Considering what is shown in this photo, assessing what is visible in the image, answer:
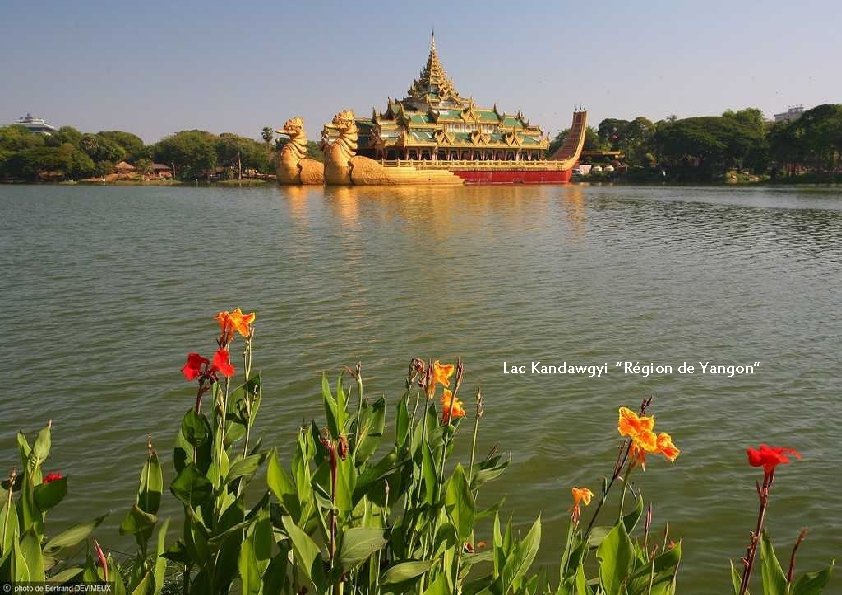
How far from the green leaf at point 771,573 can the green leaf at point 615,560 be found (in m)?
0.36

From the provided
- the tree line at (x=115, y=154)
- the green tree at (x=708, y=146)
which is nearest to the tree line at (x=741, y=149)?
the green tree at (x=708, y=146)

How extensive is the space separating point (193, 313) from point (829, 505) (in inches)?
314

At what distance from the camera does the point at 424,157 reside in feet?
183

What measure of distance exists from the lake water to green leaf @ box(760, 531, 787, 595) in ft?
6.32

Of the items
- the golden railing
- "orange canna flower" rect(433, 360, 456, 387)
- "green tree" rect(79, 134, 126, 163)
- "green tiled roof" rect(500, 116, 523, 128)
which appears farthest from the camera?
"green tree" rect(79, 134, 126, 163)

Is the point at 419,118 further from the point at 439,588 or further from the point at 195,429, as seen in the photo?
the point at 439,588

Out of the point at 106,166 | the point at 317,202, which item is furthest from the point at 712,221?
the point at 106,166

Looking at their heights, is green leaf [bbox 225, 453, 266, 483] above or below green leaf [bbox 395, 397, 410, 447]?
below

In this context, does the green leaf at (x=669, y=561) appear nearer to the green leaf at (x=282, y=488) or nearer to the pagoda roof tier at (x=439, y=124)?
the green leaf at (x=282, y=488)

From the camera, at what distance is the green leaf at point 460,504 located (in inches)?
80.0

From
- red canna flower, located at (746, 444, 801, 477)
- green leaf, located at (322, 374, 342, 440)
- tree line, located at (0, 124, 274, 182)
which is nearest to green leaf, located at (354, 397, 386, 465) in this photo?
green leaf, located at (322, 374, 342, 440)

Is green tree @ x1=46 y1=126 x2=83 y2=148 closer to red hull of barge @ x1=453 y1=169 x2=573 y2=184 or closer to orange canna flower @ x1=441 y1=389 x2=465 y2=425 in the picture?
red hull of barge @ x1=453 y1=169 x2=573 y2=184

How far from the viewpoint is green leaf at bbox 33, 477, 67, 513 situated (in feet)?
6.64

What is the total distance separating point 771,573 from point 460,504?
0.91 m
